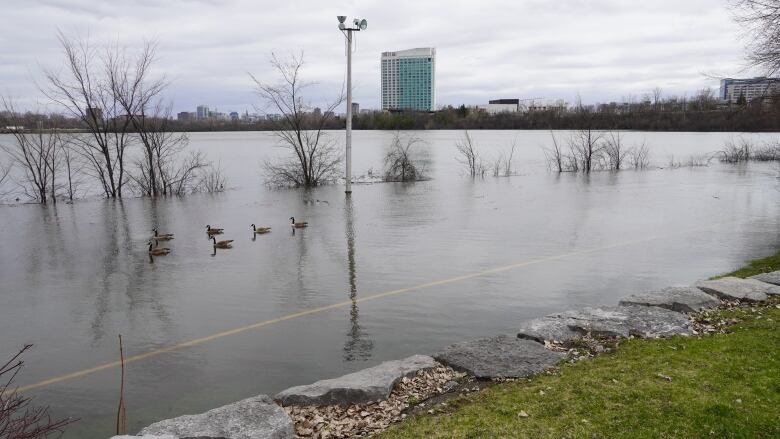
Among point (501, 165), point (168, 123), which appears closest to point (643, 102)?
point (501, 165)

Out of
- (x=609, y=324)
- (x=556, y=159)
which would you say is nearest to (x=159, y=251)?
(x=609, y=324)

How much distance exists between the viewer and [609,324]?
6383 mm

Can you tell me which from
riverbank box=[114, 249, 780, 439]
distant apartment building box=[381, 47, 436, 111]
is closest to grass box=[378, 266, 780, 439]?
riverbank box=[114, 249, 780, 439]

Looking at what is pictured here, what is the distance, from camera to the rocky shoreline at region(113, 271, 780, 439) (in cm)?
429

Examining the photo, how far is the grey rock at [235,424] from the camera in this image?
4.14 m

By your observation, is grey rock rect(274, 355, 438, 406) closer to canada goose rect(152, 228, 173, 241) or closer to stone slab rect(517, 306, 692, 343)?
stone slab rect(517, 306, 692, 343)

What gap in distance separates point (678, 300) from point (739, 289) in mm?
1166

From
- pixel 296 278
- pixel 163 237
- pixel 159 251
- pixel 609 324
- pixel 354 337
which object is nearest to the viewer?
pixel 609 324

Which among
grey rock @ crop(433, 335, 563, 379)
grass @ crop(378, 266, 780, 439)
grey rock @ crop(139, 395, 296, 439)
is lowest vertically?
grey rock @ crop(139, 395, 296, 439)

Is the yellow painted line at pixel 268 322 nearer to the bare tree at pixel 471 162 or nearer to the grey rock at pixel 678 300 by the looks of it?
the grey rock at pixel 678 300

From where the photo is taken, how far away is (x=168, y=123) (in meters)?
25.2

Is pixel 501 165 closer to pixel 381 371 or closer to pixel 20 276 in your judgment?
pixel 20 276

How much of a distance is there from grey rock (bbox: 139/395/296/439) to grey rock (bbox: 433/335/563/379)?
1.70 meters

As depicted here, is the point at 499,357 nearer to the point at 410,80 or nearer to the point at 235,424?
the point at 235,424
